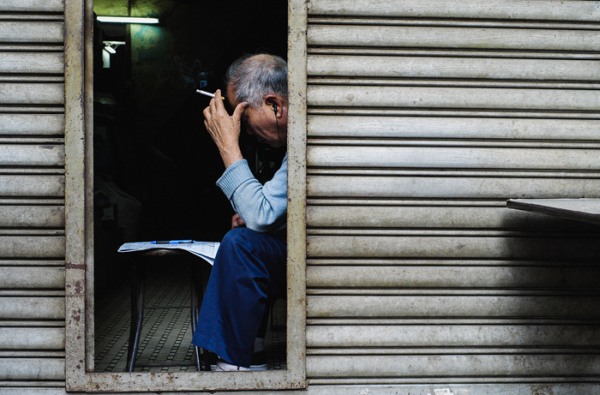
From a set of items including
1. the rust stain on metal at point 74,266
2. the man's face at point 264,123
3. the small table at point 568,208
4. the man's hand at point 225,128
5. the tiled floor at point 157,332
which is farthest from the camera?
the tiled floor at point 157,332

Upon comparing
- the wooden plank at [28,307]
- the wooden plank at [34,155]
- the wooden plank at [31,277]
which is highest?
the wooden plank at [34,155]

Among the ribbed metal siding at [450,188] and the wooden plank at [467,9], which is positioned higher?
the wooden plank at [467,9]

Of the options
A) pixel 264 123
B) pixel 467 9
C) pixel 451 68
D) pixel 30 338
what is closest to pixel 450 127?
pixel 451 68

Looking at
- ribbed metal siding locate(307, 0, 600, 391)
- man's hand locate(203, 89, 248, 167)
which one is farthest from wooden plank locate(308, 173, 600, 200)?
man's hand locate(203, 89, 248, 167)

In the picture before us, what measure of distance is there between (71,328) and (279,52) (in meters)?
6.59

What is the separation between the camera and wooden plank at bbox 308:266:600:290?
3.30 m

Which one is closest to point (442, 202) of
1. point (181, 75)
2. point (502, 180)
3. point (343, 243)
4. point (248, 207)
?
point (502, 180)

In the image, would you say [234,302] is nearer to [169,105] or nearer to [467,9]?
[467,9]

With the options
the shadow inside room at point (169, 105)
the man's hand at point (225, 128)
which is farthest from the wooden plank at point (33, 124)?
the shadow inside room at point (169, 105)

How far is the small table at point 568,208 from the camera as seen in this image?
2498mm

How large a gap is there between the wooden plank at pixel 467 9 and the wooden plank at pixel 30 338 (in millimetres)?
2013

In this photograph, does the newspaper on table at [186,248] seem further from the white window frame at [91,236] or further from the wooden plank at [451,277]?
the wooden plank at [451,277]

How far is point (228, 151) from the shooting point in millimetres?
3453

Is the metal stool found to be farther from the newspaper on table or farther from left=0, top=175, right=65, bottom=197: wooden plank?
left=0, top=175, right=65, bottom=197: wooden plank
